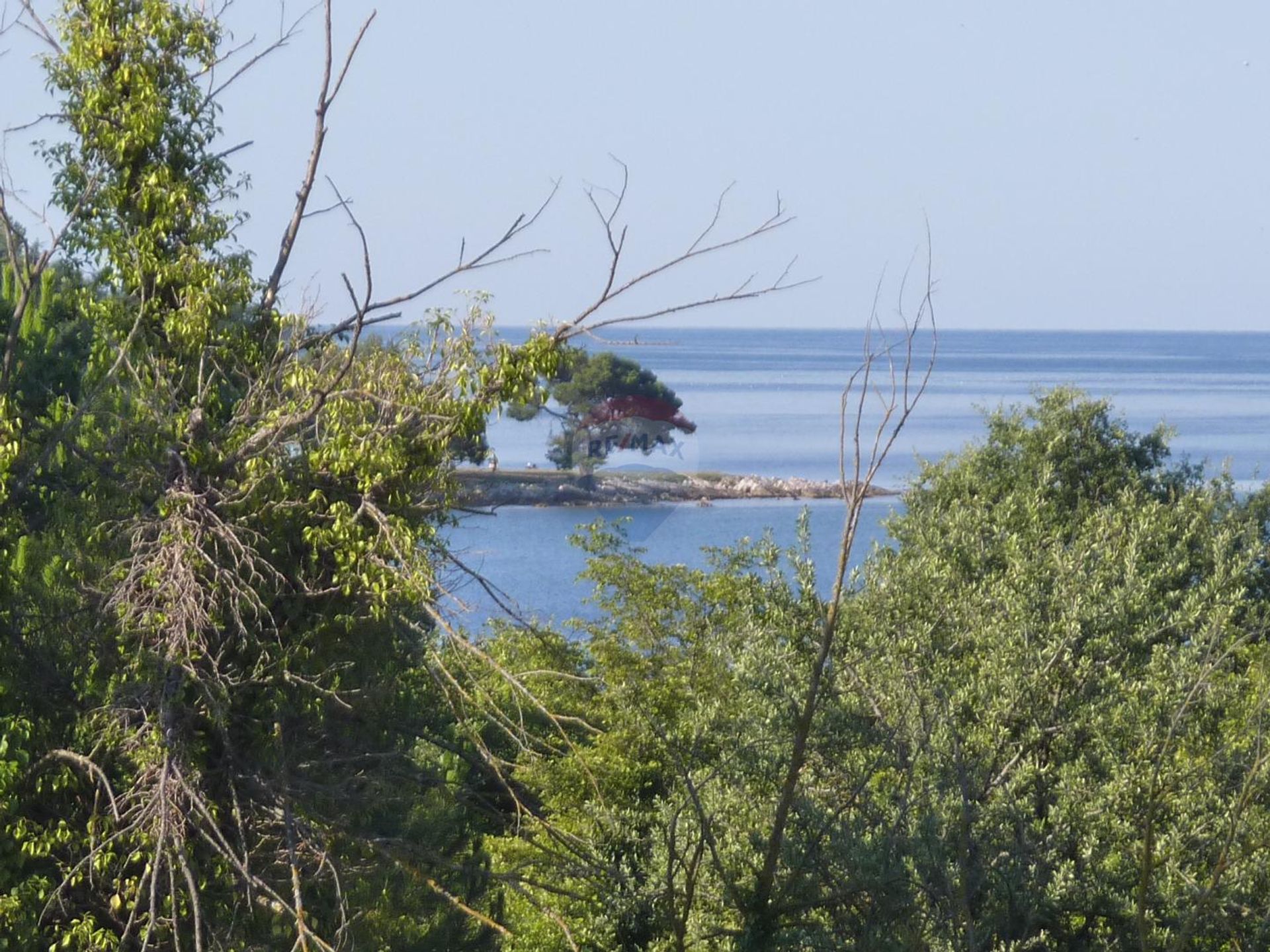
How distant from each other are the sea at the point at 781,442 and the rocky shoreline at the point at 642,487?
0.42 m

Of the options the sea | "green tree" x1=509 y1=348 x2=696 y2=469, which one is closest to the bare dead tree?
the sea

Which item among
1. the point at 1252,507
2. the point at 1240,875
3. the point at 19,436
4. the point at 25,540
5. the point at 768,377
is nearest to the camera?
the point at 19,436

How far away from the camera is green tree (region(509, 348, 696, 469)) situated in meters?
29.5

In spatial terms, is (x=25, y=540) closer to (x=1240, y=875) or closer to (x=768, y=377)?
(x=1240, y=875)

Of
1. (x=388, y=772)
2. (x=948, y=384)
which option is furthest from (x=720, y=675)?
(x=948, y=384)

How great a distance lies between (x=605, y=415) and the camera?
3180 centimetres

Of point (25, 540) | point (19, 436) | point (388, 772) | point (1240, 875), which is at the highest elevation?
point (19, 436)

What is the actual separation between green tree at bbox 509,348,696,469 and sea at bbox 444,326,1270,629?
0.73m

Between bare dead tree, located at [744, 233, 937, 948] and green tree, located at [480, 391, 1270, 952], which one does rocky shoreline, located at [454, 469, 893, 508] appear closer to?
green tree, located at [480, 391, 1270, 952]

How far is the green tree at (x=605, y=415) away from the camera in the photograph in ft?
96.8

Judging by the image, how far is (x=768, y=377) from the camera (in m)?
114

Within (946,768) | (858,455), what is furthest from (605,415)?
(858,455)

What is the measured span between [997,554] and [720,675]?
2757 millimetres

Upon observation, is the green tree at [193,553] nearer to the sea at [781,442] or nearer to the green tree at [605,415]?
the sea at [781,442]
